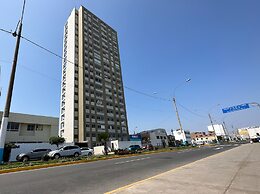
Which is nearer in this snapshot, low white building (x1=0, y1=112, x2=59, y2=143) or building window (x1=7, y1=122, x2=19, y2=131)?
building window (x1=7, y1=122, x2=19, y2=131)

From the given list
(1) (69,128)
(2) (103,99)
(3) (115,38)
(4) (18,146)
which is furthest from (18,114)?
(3) (115,38)

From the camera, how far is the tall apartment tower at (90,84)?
2318 inches

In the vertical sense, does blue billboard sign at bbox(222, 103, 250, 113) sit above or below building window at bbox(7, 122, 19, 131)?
below

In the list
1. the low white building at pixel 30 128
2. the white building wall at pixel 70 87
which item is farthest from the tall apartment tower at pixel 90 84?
the low white building at pixel 30 128

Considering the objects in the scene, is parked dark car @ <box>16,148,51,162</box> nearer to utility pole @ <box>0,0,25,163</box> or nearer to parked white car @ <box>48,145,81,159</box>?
parked white car @ <box>48,145,81,159</box>

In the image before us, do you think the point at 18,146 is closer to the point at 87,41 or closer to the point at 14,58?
the point at 14,58

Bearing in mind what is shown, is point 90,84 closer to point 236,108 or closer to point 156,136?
point 156,136

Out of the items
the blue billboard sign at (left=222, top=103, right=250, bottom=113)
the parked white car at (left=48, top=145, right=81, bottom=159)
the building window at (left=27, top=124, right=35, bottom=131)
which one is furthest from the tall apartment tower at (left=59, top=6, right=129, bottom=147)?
the blue billboard sign at (left=222, top=103, right=250, bottom=113)

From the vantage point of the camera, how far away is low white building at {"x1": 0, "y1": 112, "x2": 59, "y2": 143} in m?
35.9

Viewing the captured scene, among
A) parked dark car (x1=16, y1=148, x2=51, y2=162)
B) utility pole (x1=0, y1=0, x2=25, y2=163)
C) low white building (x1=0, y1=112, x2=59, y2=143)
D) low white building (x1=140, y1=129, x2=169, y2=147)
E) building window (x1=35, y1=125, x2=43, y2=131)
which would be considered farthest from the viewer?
low white building (x1=140, y1=129, x2=169, y2=147)

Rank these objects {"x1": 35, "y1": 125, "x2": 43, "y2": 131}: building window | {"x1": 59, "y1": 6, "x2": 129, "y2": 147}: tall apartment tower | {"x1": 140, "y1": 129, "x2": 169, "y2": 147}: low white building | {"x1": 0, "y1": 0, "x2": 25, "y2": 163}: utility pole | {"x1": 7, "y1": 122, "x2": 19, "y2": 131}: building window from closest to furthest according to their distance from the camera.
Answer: {"x1": 0, "y1": 0, "x2": 25, "y2": 163}: utility pole, {"x1": 7, "y1": 122, "x2": 19, "y2": 131}: building window, {"x1": 35, "y1": 125, "x2": 43, "y2": 131}: building window, {"x1": 59, "y1": 6, "x2": 129, "y2": 147}: tall apartment tower, {"x1": 140, "y1": 129, "x2": 169, "y2": 147}: low white building

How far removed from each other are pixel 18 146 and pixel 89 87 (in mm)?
37959

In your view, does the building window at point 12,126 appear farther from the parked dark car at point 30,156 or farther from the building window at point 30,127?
the parked dark car at point 30,156

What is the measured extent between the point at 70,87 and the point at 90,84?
731cm
